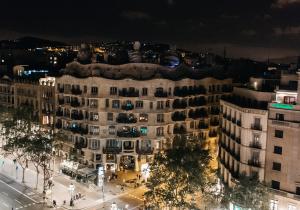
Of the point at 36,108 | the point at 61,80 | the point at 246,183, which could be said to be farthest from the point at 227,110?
the point at 36,108

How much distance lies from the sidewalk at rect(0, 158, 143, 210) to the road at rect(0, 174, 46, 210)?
1625 millimetres

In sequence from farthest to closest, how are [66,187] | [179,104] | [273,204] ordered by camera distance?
1. [179,104]
2. [66,187]
3. [273,204]

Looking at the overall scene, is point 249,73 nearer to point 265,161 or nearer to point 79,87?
point 79,87

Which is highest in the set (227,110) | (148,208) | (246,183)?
(227,110)

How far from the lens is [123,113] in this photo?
10781cm

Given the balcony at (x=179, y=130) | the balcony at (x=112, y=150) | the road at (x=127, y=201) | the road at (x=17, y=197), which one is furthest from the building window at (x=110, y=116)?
the road at (x=17, y=197)

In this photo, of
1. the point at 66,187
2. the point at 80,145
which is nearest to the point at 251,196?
the point at 66,187

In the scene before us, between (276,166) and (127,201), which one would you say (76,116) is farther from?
(276,166)

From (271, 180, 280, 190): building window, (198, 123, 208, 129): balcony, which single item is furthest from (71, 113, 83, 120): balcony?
(271, 180, 280, 190): building window

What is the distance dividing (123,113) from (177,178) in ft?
128

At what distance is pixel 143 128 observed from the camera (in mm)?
108625

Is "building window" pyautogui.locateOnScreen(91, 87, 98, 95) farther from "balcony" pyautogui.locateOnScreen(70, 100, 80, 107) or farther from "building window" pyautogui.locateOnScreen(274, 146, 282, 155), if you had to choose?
"building window" pyautogui.locateOnScreen(274, 146, 282, 155)

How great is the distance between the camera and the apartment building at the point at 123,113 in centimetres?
10781

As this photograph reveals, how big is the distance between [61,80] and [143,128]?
86.8 ft
